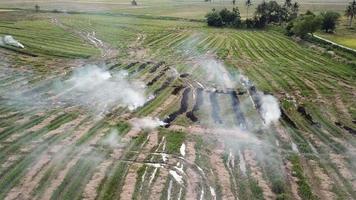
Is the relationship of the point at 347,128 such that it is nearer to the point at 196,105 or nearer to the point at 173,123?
the point at 196,105

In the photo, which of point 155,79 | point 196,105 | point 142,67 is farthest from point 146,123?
point 142,67

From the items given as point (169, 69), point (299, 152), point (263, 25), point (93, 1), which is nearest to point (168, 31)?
point (263, 25)

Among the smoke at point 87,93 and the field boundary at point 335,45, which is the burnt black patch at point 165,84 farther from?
the field boundary at point 335,45

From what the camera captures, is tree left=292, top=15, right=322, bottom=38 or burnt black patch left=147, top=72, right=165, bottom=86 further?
tree left=292, top=15, right=322, bottom=38

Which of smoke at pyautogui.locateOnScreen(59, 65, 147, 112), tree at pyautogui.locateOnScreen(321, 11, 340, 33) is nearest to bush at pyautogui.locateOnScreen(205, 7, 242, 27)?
tree at pyautogui.locateOnScreen(321, 11, 340, 33)

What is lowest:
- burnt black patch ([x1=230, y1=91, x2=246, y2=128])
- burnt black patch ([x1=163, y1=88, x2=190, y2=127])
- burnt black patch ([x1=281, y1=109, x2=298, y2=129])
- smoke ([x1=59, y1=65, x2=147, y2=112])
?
burnt black patch ([x1=281, y1=109, x2=298, y2=129])

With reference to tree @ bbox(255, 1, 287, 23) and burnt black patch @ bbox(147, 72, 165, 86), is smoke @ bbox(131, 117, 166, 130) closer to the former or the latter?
burnt black patch @ bbox(147, 72, 165, 86)

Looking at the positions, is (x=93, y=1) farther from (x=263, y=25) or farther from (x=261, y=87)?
(x=261, y=87)
